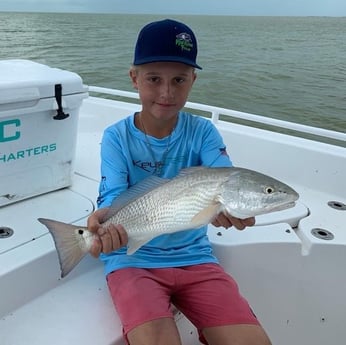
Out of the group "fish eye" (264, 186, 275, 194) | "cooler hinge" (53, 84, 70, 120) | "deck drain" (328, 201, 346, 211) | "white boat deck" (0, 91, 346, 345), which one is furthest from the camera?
"deck drain" (328, 201, 346, 211)

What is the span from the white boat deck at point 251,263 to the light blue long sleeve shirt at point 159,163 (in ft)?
0.69

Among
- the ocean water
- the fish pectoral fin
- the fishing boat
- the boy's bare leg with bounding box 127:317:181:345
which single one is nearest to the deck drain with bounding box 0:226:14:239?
the fishing boat

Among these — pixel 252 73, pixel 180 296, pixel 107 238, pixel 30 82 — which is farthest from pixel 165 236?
pixel 252 73

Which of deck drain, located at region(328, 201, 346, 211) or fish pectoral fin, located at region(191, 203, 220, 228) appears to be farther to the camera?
deck drain, located at region(328, 201, 346, 211)

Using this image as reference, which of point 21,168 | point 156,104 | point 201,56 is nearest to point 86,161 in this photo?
point 21,168

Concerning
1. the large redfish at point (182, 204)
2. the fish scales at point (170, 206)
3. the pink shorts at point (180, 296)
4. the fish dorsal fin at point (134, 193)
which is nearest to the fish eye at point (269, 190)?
the large redfish at point (182, 204)

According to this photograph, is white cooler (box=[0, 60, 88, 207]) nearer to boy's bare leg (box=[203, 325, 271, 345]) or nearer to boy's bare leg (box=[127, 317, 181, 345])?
boy's bare leg (box=[127, 317, 181, 345])

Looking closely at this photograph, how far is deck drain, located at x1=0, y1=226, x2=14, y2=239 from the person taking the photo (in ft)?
5.69

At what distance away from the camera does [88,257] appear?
1780 mm

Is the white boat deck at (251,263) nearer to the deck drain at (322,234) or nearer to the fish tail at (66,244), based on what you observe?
the deck drain at (322,234)

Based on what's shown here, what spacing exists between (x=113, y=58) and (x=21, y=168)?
38.4 ft

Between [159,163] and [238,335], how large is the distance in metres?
0.75

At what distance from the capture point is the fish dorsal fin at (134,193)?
4.71ft

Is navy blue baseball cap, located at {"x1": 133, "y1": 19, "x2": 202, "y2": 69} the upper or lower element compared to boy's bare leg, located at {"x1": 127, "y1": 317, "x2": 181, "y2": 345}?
upper
